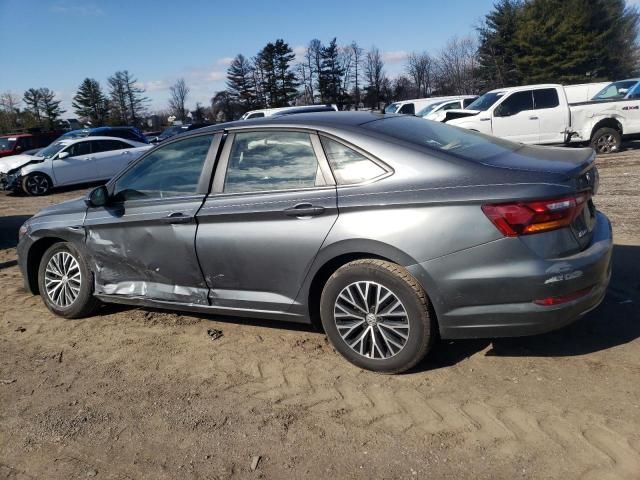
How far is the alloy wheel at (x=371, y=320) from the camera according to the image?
139 inches

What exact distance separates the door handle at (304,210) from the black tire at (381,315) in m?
0.40

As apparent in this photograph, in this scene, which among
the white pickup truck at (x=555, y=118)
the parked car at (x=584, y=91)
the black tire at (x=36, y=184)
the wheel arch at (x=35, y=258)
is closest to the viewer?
the wheel arch at (x=35, y=258)

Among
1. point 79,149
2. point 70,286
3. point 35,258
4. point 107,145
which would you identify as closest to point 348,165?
point 70,286

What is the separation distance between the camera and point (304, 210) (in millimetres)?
3691

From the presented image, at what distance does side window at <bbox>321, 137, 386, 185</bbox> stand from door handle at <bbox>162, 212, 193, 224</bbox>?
1184mm

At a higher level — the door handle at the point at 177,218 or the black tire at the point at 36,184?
the door handle at the point at 177,218

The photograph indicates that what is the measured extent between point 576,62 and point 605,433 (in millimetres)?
52818

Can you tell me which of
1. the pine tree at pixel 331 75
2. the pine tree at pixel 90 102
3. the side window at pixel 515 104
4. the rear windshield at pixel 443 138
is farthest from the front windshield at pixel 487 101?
the pine tree at pixel 90 102

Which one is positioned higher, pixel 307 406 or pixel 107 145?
pixel 107 145

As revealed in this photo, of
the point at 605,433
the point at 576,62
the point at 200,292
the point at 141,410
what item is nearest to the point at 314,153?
the point at 200,292

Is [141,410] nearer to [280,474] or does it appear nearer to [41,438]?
[41,438]

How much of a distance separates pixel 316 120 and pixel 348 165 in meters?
0.52

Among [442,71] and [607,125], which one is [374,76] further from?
[607,125]

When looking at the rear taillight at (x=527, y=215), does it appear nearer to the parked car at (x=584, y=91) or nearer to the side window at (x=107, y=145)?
the side window at (x=107, y=145)
